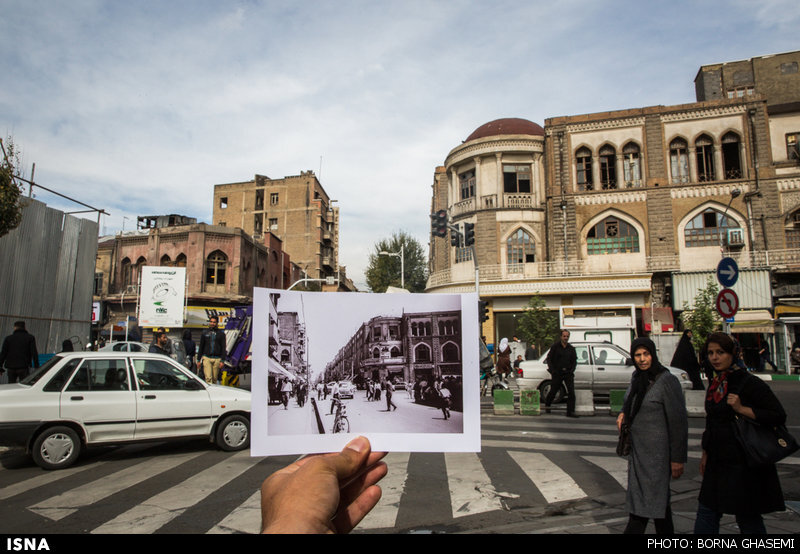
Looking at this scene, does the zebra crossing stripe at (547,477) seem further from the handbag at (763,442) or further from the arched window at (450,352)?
the arched window at (450,352)

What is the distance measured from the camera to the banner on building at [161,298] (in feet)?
72.9

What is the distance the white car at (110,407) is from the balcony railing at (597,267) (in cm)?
2764

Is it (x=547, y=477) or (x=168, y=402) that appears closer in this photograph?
(x=547, y=477)

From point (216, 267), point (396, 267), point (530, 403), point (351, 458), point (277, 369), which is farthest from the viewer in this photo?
point (396, 267)

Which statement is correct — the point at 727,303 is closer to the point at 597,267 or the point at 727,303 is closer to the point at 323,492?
the point at 323,492

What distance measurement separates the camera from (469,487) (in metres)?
6.11

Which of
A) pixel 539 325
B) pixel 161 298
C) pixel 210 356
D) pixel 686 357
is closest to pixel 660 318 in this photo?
pixel 539 325

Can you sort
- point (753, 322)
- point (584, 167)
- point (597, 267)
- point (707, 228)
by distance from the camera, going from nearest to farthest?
point (753, 322) → point (707, 228) → point (597, 267) → point (584, 167)

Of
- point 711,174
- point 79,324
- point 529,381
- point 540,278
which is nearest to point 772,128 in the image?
point 711,174

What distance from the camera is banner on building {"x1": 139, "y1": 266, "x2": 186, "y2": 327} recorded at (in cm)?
2222

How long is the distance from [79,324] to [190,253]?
21684mm

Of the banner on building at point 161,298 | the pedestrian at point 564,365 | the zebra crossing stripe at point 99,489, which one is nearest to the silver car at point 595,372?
the pedestrian at point 564,365

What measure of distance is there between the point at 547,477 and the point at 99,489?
17.9 feet

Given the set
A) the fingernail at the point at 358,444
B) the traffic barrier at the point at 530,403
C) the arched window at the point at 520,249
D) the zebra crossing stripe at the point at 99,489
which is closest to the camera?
the fingernail at the point at 358,444
